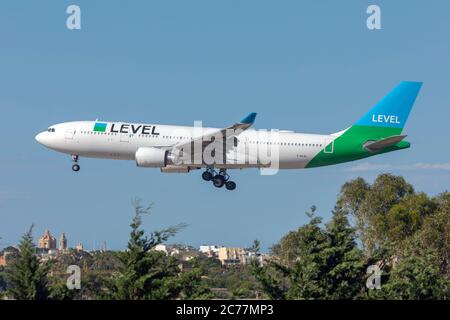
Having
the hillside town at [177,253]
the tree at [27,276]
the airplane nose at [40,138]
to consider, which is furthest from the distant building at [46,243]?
the tree at [27,276]

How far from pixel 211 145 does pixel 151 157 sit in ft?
18.7

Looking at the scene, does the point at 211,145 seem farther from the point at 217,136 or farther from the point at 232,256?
the point at 232,256

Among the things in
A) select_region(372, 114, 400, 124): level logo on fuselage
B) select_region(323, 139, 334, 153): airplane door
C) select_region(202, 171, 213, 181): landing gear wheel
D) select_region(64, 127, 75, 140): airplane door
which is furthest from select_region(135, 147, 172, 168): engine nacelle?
select_region(372, 114, 400, 124): level logo on fuselage

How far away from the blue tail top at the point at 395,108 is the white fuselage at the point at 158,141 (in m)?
5.04

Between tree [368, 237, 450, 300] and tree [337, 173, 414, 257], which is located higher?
tree [337, 173, 414, 257]

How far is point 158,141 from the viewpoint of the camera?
6869cm

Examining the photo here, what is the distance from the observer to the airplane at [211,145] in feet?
222

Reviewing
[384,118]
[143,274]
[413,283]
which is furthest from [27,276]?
[384,118]

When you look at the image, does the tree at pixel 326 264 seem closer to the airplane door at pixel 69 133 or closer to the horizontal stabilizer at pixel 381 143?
the horizontal stabilizer at pixel 381 143

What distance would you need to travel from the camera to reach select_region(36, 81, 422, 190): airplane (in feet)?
222

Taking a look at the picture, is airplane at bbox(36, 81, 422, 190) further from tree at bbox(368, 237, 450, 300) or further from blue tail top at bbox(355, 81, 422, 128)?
tree at bbox(368, 237, 450, 300)

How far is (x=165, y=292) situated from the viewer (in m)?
34.5
